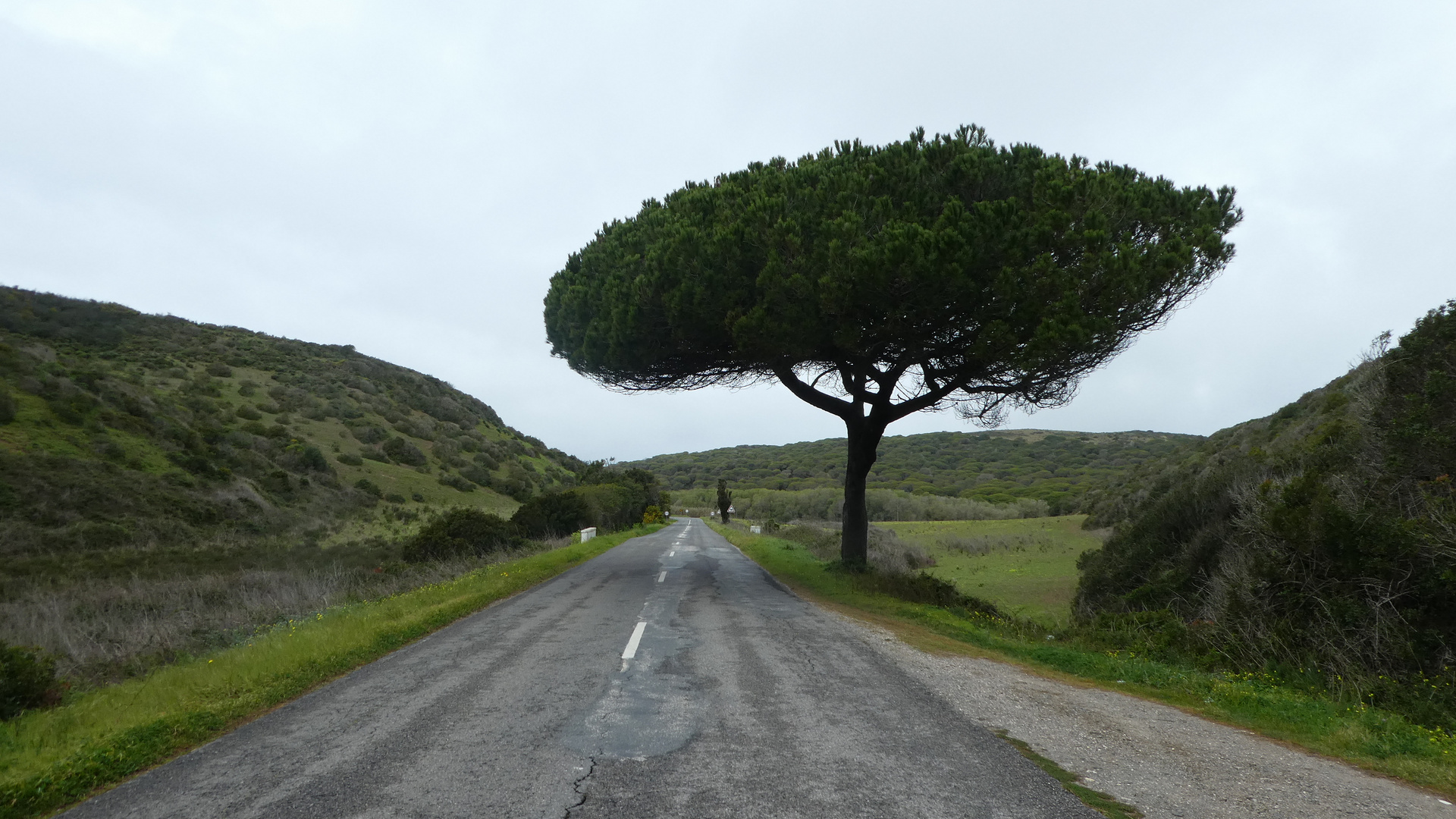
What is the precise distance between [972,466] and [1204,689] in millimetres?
101722

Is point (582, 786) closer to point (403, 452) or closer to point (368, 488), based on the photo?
point (368, 488)

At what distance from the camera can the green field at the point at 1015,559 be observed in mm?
21159

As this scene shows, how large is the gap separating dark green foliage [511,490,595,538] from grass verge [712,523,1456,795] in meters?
19.6

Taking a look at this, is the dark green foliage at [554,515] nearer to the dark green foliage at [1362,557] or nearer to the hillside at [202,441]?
the hillside at [202,441]

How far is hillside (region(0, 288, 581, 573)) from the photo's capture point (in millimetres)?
24234

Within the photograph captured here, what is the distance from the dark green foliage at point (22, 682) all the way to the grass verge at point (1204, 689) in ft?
33.6

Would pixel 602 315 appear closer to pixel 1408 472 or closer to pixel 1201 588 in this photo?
pixel 1201 588

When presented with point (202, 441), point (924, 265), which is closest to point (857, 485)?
point (924, 265)

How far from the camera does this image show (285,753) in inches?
208

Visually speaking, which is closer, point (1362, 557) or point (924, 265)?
point (1362, 557)

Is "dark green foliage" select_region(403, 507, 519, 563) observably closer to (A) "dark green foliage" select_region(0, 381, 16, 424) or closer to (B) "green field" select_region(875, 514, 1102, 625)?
(A) "dark green foliage" select_region(0, 381, 16, 424)

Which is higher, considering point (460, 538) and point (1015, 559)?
point (460, 538)

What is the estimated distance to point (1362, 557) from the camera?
356 inches

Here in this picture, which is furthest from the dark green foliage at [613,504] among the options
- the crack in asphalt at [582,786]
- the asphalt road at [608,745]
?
the crack in asphalt at [582,786]
